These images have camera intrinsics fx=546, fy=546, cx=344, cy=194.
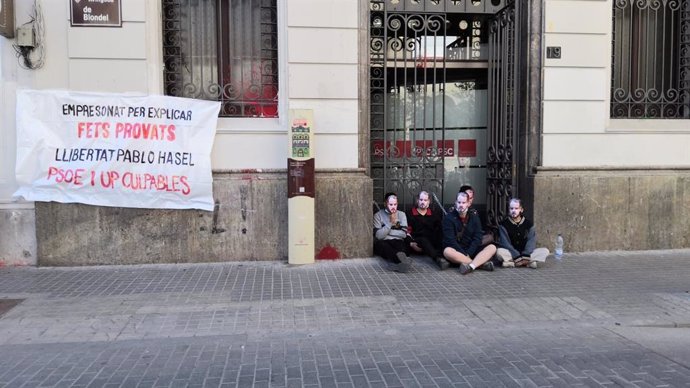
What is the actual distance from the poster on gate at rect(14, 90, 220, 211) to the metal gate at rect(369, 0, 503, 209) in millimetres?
2895

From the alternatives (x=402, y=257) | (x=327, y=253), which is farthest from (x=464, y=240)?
(x=327, y=253)

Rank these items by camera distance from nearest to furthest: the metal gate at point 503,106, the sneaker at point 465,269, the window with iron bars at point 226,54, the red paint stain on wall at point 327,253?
1. the sneaker at point 465,269
2. the red paint stain on wall at point 327,253
3. the window with iron bars at point 226,54
4. the metal gate at point 503,106

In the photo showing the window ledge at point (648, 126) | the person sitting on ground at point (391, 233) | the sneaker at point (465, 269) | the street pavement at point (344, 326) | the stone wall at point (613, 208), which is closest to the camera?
the street pavement at point (344, 326)

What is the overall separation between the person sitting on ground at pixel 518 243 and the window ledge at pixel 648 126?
93.6 inches

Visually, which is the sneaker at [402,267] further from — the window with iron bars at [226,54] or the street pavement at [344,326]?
the window with iron bars at [226,54]

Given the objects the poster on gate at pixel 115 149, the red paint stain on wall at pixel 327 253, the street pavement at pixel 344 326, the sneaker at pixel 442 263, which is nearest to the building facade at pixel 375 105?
the red paint stain on wall at pixel 327 253

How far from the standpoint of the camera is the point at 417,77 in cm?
988

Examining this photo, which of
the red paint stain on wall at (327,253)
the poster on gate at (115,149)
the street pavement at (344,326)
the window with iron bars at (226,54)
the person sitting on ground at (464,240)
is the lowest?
the street pavement at (344,326)

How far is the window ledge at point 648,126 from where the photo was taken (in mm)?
8953

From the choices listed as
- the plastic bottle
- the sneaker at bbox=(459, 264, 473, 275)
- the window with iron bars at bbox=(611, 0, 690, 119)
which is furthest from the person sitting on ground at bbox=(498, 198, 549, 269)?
the window with iron bars at bbox=(611, 0, 690, 119)

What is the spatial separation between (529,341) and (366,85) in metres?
4.72

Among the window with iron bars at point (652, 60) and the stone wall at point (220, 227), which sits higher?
the window with iron bars at point (652, 60)

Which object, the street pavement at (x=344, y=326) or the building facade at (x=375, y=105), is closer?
the street pavement at (x=344, y=326)

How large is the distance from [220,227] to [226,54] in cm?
272
